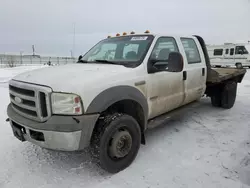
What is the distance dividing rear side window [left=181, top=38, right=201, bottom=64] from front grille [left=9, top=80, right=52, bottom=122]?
2.83 metres

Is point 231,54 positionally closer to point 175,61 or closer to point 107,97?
point 175,61

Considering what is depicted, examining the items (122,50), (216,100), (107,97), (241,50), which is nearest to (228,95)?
(216,100)

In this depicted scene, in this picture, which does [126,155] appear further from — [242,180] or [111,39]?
[111,39]

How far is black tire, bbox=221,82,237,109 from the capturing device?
5.48 metres

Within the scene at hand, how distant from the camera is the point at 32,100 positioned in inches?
93.9

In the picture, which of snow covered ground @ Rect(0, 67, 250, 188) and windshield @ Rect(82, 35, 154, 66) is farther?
windshield @ Rect(82, 35, 154, 66)

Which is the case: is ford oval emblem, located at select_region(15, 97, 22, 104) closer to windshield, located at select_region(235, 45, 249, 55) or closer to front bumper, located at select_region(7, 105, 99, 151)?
front bumper, located at select_region(7, 105, 99, 151)

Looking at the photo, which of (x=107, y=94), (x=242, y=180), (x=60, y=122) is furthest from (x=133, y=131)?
(x=242, y=180)

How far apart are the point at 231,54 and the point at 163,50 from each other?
20581 millimetres

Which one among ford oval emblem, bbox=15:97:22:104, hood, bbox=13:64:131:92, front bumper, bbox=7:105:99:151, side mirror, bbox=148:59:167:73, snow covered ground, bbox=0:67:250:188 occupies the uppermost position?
side mirror, bbox=148:59:167:73

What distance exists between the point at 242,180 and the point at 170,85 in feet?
5.57

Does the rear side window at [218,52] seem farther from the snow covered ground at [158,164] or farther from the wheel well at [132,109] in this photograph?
the wheel well at [132,109]

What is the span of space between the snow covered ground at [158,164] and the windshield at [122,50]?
4.92 ft

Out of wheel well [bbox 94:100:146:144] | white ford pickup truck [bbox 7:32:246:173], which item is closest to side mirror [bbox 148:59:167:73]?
white ford pickup truck [bbox 7:32:246:173]
